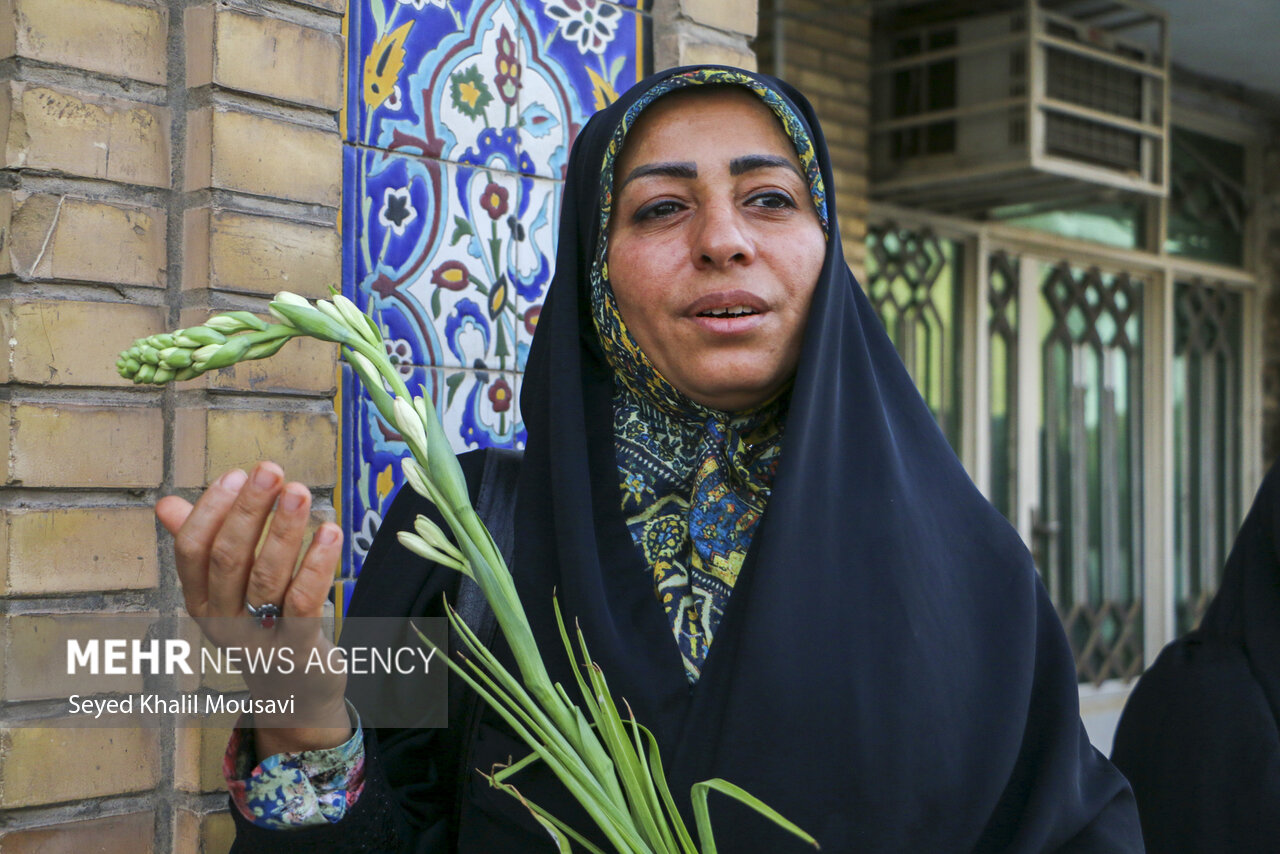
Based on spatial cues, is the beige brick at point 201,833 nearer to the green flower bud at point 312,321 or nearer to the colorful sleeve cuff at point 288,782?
the colorful sleeve cuff at point 288,782

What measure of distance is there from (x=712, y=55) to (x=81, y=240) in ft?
3.62

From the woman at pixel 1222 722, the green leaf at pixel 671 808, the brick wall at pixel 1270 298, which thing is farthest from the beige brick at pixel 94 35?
the brick wall at pixel 1270 298

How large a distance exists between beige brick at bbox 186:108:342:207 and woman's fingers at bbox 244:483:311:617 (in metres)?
0.65

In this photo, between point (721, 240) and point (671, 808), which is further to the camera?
point (721, 240)

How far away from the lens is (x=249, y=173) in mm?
1501

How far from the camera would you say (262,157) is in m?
1.52

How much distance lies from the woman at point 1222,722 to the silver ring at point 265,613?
1.82 metres

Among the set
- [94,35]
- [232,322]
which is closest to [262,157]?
[94,35]

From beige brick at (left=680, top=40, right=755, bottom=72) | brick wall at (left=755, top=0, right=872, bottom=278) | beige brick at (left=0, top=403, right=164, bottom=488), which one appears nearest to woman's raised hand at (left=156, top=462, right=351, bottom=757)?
beige brick at (left=0, top=403, right=164, bottom=488)

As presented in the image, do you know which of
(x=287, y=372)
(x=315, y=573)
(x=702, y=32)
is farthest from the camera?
(x=702, y=32)

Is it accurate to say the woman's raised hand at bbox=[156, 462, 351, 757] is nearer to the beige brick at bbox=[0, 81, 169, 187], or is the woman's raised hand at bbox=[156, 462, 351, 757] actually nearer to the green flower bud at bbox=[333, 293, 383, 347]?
the green flower bud at bbox=[333, 293, 383, 347]

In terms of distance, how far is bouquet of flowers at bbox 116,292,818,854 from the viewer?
2.90 feet

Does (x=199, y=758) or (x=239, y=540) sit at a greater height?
(x=239, y=540)

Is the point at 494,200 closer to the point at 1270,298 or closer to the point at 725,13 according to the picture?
the point at 725,13
